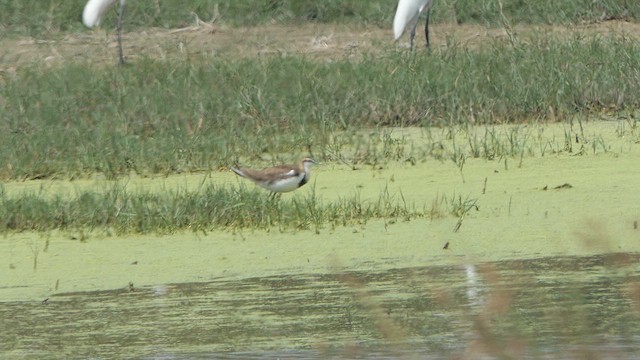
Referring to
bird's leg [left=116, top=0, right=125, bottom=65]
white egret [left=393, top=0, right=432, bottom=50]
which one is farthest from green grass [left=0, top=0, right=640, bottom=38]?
white egret [left=393, top=0, right=432, bottom=50]

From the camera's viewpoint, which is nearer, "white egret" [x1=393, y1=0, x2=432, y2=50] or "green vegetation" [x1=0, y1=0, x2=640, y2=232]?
"green vegetation" [x1=0, y1=0, x2=640, y2=232]

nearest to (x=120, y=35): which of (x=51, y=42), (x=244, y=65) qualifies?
→ (x=51, y=42)

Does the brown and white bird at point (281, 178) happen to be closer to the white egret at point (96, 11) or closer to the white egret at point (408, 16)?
the white egret at point (408, 16)

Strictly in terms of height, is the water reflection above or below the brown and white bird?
above

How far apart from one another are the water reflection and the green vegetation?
1.16 meters

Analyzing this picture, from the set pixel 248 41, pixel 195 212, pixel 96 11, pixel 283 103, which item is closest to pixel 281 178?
pixel 195 212

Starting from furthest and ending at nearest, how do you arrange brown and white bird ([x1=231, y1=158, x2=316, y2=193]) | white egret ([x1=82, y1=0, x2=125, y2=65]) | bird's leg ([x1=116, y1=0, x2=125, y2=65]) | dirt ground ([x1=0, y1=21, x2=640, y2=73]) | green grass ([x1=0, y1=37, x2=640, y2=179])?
white egret ([x1=82, y1=0, x2=125, y2=65]) < dirt ground ([x1=0, y1=21, x2=640, y2=73]) < bird's leg ([x1=116, y1=0, x2=125, y2=65]) < green grass ([x1=0, y1=37, x2=640, y2=179]) < brown and white bird ([x1=231, y1=158, x2=316, y2=193])

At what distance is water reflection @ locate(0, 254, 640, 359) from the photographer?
17.0ft

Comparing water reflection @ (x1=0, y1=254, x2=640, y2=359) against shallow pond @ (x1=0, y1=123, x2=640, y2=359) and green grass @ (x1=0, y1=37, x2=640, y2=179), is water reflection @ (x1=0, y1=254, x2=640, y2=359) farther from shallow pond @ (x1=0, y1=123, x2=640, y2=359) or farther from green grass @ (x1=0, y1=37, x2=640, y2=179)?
green grass @ (x1=0, y1=37, x2=640, y2=179)

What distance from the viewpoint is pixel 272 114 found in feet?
34.1

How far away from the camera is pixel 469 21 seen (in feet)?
46.3

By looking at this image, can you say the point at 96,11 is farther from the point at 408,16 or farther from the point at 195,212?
the point at 195,212

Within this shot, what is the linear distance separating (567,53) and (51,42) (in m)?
4.89

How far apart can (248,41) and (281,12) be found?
857 mm
